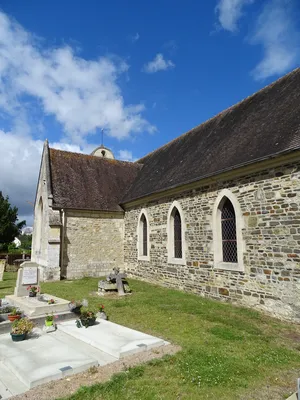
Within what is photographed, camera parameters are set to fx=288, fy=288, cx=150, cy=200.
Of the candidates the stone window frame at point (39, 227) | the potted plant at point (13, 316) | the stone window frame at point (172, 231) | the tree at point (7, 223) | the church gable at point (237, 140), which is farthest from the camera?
the tree at point (7, 223)

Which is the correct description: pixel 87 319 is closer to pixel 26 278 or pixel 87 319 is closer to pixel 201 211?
pixel 26 278

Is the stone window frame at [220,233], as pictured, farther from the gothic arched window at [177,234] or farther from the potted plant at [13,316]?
the potted plant at [13,316]

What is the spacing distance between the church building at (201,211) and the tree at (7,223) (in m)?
19.5

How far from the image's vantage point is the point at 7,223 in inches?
1470

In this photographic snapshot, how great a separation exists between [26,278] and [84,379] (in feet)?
18.6

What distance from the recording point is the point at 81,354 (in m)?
5.48

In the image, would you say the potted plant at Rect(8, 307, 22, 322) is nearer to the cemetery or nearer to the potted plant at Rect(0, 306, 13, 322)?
the cemetery

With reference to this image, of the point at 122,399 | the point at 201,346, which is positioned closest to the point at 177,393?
the point at 122,399

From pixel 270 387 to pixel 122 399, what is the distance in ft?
7.44

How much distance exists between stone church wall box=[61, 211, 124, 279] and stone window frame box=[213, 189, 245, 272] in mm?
8662

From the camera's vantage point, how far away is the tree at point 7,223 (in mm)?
37125

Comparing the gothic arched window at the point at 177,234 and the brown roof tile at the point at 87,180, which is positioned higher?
the brown roof tile at the point at 87,180

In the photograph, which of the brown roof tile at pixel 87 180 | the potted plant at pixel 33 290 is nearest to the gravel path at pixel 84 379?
the potted plant at pixel 33 290

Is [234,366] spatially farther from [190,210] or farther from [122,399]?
[190,210]
